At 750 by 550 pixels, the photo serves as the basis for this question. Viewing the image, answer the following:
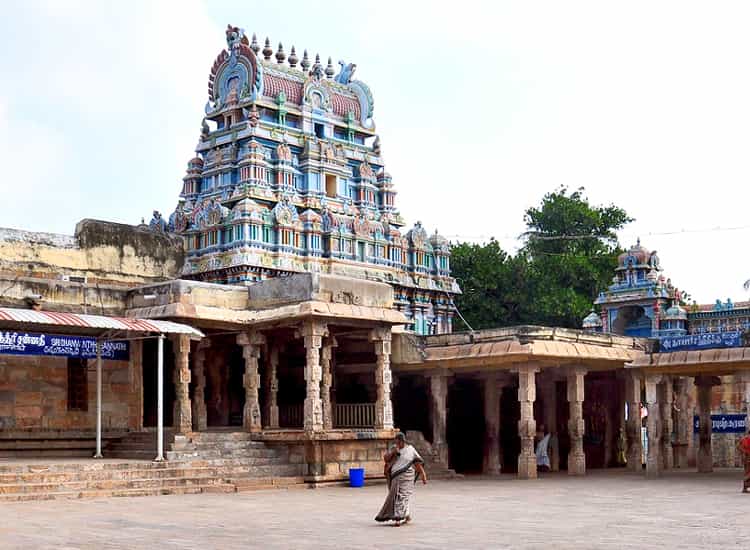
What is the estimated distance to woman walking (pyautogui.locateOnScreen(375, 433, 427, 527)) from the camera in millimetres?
13883

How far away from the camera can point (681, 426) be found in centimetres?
3002

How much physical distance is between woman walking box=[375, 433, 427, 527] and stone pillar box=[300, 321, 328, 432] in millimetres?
8587

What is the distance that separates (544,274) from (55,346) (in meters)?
38.1

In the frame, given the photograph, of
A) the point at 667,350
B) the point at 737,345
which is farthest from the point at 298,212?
the point at 737,345

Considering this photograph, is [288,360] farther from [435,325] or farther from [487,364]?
[435,325]

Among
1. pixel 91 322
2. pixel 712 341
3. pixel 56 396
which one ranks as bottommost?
pixel 56 396

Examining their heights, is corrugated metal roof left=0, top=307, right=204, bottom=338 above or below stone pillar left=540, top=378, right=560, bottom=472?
above

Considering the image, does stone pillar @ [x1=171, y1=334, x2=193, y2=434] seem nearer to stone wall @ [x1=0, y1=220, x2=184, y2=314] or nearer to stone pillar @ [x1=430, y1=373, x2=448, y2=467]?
stone wall @ [x1=0, y1=220, x2=184, y2=314]

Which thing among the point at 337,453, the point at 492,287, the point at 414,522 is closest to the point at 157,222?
the point at 492,287

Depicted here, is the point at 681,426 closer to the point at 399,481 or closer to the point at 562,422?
the point at 562,422

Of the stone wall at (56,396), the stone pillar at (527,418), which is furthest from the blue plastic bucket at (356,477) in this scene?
the stone wall at (56,396)

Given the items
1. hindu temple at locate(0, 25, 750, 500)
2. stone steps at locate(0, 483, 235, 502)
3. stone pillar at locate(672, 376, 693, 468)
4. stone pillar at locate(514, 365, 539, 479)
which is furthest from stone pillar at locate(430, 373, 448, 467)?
stone steps at locate(0, 483, 235, 502)

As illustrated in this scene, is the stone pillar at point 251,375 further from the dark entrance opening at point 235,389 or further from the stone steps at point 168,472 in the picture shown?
the dark entrance opening at point 235,389

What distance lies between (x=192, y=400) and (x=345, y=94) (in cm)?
2815
